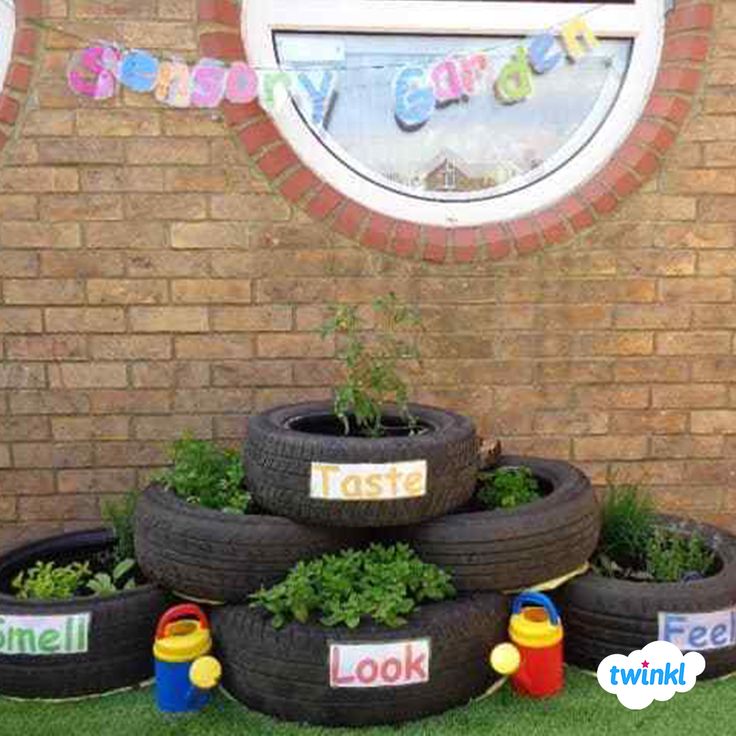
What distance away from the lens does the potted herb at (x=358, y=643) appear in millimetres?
2586

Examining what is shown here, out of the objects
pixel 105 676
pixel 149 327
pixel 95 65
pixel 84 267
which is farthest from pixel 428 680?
pixel 95 65

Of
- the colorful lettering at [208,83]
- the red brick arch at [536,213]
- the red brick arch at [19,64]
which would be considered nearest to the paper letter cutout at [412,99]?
the red brick arch at [536,213]

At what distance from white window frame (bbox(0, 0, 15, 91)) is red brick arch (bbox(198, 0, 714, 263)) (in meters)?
0.82

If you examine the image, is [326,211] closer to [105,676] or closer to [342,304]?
[342,304]

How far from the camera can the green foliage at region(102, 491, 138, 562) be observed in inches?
127

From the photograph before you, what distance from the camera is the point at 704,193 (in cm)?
362

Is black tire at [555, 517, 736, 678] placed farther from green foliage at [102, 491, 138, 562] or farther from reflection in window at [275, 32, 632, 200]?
reflection in window at [275, 32, 632, 200]

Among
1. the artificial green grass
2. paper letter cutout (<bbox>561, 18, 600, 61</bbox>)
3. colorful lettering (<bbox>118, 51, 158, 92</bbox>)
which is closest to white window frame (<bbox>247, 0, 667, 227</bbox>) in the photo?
paper letter cutout (<bbox>561, 18, 600, 61</bbox>)

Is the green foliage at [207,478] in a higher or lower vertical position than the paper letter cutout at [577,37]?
lower

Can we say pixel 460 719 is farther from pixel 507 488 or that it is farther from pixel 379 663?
pixel 507 488

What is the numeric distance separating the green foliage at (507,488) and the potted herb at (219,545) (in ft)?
1.83

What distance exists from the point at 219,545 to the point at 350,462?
49cm

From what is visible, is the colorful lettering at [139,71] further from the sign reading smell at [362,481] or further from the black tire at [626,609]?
the black tire at [626,609]

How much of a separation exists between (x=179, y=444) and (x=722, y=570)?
1.99 meters
